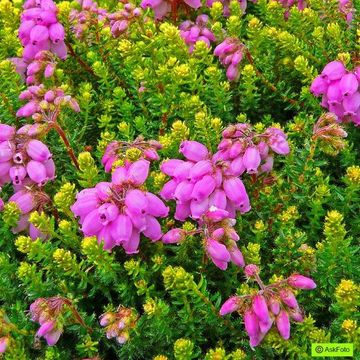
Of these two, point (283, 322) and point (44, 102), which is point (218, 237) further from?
point (44, 102)

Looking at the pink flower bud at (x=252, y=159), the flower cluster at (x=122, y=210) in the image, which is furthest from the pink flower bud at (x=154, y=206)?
the pink flower bud at (x=252, y=159)

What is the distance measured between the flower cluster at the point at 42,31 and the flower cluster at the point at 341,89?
141 cm

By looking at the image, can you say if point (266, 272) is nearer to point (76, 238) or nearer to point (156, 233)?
point (156, 233)

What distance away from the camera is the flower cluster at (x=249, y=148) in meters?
2.55

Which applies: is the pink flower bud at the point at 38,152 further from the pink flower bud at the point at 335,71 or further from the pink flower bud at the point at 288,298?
the pink flower bud at the point at 335,71

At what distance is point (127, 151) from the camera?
2.64 meters

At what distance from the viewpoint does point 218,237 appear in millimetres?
2346

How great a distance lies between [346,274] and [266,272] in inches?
Result: 13.2

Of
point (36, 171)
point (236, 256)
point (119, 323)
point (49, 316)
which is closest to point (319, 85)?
point (236, 256)

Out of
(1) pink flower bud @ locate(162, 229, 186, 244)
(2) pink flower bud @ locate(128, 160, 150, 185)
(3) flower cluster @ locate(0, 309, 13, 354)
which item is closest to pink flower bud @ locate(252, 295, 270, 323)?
(1) pink flower bud @ locate(162, 229, 186, 244)

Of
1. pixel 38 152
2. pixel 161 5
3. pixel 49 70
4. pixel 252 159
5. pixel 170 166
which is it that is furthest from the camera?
pixel 161 5

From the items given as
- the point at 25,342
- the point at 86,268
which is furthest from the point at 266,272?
the point at 25,342

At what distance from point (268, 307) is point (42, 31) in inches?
79.3

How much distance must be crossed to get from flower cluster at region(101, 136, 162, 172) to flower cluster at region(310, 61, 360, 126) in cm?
88
